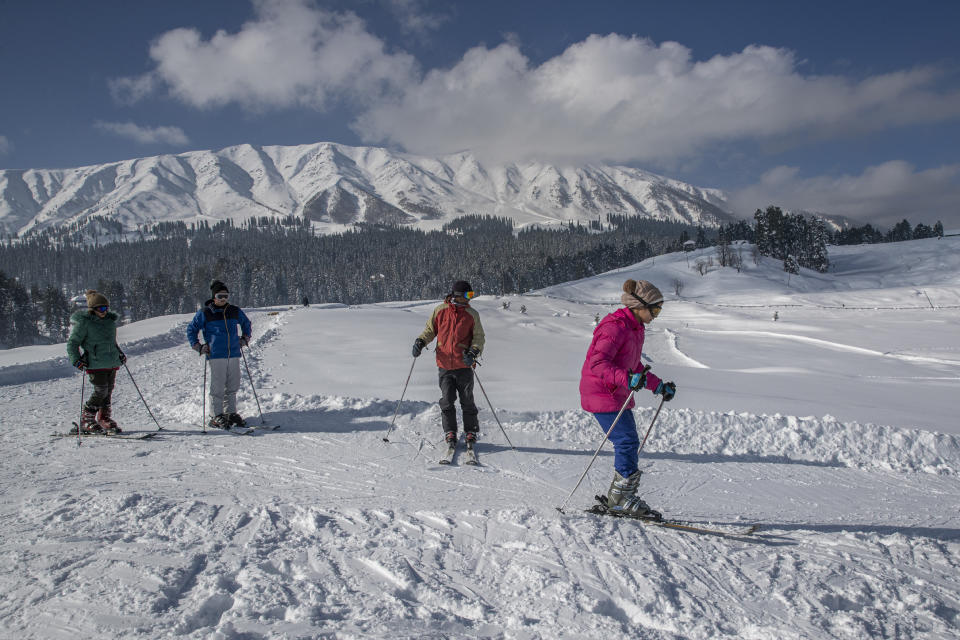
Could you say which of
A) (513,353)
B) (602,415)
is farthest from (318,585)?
(513,353)

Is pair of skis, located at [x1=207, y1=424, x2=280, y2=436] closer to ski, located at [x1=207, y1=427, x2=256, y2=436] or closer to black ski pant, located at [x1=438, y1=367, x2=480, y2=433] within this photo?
ski, located at [x1=207, y1=427, x2=256, y2=436]

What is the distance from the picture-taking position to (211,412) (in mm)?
7434

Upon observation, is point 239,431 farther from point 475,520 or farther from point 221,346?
point 475,520

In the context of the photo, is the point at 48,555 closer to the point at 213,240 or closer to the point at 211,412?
the point at 211,412

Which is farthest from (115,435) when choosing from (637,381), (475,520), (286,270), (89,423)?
(286,270)

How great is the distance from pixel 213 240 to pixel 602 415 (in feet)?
725

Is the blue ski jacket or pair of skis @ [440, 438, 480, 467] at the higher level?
the blue ski jacket

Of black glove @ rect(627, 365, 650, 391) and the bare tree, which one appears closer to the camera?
black glove @ rect(627, 365, 650, 391)

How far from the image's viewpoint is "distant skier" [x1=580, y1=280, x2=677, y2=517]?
4281 millimetres

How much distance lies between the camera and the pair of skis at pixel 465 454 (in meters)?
5.88

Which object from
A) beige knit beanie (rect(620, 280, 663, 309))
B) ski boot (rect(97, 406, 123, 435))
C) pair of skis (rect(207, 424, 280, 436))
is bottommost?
pair of skis (rect(207, 424, 280, 436))

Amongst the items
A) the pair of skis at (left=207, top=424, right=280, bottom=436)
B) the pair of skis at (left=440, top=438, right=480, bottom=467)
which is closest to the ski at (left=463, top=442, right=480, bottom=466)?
the pair of skis at (left=440, top=438, right=480, bottom=467)

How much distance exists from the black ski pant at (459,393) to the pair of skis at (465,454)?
0.65 feet

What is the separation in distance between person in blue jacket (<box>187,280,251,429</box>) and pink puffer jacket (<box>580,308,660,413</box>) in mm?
5427
